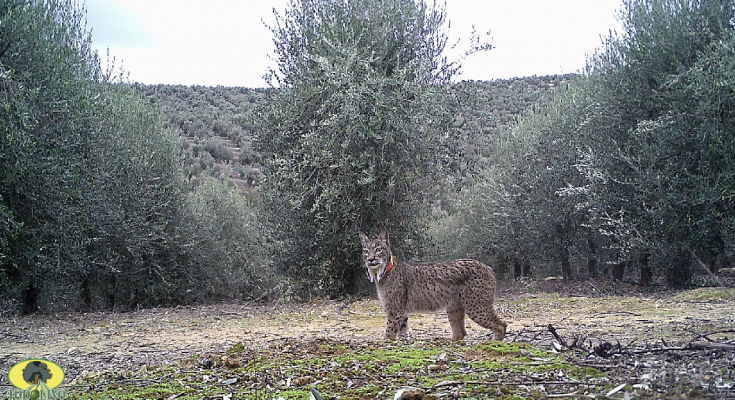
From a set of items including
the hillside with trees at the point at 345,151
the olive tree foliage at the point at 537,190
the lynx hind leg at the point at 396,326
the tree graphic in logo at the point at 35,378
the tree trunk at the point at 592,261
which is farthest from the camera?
the tree trunk at the point at 592,261

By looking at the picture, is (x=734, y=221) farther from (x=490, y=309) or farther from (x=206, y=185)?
(x=206, y=185)

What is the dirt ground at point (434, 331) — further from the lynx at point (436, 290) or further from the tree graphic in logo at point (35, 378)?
the tree graphic in logo at point (35, 378)

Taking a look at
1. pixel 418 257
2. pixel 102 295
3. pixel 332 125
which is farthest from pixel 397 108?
pixel 102 295

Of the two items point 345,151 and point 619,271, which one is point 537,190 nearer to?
point 619,271

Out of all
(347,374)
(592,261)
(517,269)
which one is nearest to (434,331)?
(347,374)

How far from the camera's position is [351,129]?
12.9 m

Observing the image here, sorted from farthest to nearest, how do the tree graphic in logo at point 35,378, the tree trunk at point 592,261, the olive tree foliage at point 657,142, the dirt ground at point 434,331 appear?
the tree trunk at point 592,261
the olive tree foliage at point 657,142
the dirt ground at point 434,331
the tree graphic in logo at point 35,378

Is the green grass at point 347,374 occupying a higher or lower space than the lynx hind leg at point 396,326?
higher

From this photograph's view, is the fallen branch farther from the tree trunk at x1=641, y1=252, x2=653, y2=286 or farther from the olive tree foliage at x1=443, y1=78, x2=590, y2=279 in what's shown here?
the tree trunk at x1=641, y1=252, x2=653, y2=286

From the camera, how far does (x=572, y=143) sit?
1855 cm

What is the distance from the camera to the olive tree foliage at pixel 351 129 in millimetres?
13164

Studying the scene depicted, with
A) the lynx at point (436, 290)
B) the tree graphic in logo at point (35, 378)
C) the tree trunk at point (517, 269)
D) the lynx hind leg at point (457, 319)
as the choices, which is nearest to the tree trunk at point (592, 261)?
the tree trunk at point (517, 269)

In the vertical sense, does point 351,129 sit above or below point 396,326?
above

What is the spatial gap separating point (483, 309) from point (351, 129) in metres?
6.46
